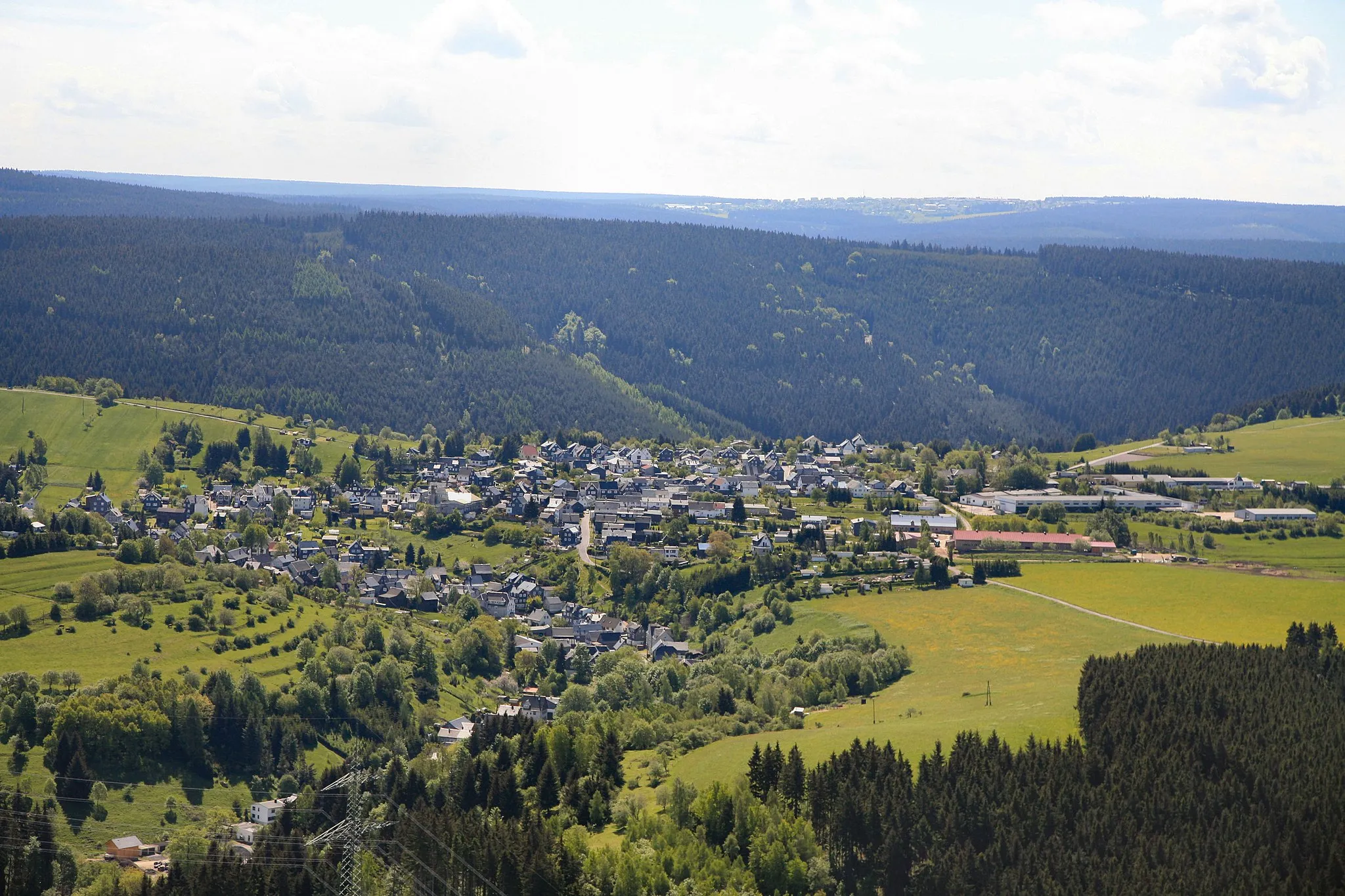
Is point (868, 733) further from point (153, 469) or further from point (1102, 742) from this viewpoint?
point (153, 469)

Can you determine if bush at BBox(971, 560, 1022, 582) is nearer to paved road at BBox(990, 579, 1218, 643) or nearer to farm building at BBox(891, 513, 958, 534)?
paved road at BBox(990, 579, 1218, 643)

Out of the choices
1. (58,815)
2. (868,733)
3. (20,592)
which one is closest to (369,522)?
(20,592)

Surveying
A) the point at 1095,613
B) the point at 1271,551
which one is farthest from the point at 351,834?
the point at 1271,551

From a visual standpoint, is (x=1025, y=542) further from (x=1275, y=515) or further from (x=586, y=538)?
(x=586, y=538)

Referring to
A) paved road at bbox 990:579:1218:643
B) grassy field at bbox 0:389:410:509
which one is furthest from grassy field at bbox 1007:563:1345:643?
grassy field at bbox 0:389:410:509

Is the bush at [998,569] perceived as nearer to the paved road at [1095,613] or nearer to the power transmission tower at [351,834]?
the paved road at [1095,613]

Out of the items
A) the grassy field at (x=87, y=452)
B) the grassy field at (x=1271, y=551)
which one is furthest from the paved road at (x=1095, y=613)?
the grassy field at (x=87, y=452)

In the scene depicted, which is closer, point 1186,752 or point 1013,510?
point 1186,752
